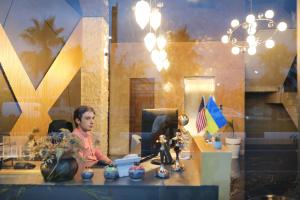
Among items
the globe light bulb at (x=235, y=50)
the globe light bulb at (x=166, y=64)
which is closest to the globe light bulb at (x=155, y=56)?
the globe light bulb at (x=166, y=64)

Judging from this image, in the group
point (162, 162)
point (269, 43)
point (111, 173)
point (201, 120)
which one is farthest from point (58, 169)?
point (269, 43)

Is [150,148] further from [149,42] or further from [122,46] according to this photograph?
[122,46]

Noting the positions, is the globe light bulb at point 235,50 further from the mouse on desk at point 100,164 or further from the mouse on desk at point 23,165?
the mouse on desk at point 23,165

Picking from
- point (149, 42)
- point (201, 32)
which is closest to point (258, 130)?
point (201, 32)

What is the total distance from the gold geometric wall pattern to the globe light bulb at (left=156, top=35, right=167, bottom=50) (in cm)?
151

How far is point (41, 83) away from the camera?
17.7 ft

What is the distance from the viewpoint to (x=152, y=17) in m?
4.76

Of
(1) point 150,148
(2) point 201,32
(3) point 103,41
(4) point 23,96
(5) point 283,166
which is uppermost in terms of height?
(2) point 201,32

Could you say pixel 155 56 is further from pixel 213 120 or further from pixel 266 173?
pixel 213 120

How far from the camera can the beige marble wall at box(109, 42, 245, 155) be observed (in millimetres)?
6562

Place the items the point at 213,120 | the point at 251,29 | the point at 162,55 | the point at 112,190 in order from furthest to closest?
1. the point at 162,55
2. the point at 251,29
3. the point at 213,120
4. the point at 112,190

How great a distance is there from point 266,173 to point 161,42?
305 cm

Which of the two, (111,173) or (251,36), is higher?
(251,36)

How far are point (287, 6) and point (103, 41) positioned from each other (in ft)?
11.5
